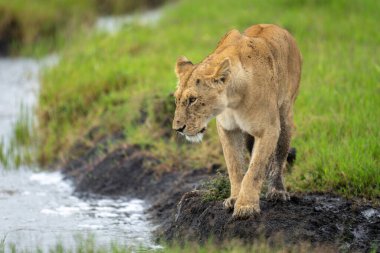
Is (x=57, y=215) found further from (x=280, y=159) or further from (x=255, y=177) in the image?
(x=255, y=177)

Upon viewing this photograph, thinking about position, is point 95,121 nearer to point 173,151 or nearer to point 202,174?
point 173,151

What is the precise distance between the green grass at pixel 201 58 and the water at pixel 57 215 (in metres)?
0.67

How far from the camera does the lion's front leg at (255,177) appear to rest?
6266 millimetres

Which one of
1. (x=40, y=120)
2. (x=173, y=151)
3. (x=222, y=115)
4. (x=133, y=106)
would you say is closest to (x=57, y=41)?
(x=40, y=120)

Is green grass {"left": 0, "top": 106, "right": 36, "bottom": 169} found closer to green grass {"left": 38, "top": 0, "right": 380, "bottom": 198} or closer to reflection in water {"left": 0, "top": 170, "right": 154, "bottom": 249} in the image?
green grass {"left": 38, "top": 0, "right": 380, "bottom": 198}

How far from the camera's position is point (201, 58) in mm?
11344

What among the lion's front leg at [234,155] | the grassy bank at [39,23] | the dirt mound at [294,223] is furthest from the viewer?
the grassy bank at [39,23]

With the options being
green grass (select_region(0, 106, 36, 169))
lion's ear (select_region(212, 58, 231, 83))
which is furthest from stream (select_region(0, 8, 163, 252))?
lion's ear (select_region(212, 58, 231, 83))

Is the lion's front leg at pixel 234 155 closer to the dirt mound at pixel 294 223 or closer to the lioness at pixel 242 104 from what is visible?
the lioness at pixel 242 104

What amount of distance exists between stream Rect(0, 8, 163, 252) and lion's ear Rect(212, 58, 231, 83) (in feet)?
4.85

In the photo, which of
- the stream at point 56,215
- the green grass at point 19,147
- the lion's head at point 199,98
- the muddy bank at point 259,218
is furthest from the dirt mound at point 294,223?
the green grass at point 19,147

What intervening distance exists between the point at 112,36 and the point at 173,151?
200 inches

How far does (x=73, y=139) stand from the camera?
34.9 feet

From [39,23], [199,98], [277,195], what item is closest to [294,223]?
[277,195]
